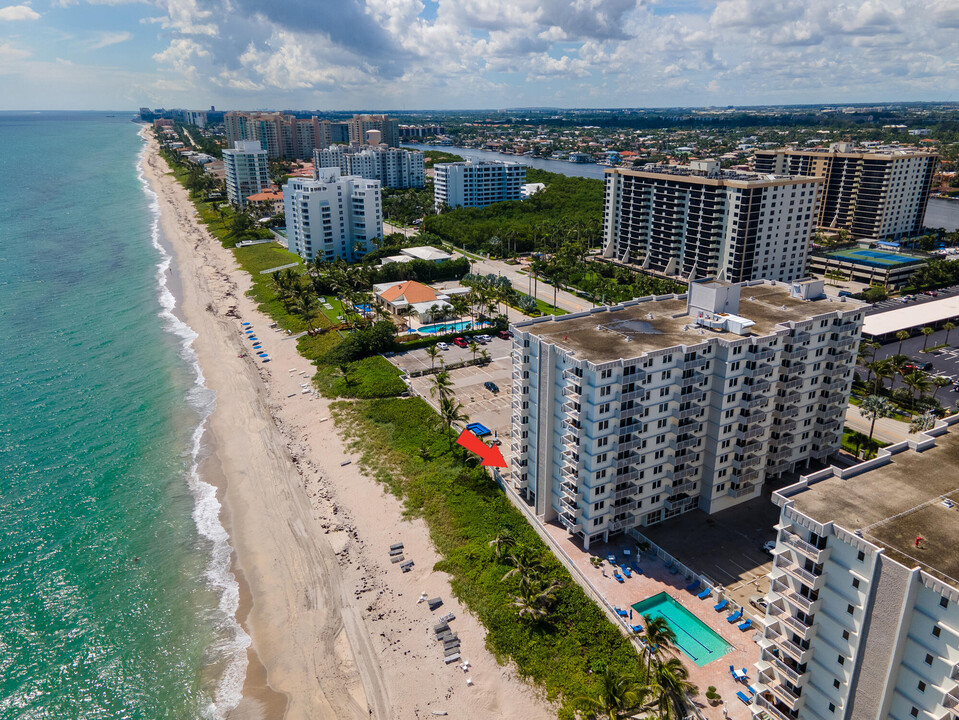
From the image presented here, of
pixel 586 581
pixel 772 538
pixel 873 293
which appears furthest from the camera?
pixel 873 293

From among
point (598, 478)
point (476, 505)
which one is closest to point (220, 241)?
point (476, 505)

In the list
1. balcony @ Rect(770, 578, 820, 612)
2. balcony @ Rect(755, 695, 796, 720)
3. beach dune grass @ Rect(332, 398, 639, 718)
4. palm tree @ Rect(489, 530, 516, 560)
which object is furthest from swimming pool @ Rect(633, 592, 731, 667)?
palm tree @ Rect(489, 530, 516, 560)

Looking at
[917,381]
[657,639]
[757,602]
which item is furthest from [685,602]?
[917,381]

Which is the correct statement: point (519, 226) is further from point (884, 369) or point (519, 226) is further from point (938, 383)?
point (938, 383)

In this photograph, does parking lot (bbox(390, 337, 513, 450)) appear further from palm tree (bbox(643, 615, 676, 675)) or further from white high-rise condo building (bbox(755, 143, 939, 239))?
white high-rise condo building (bbox(755, 143, 939, 239))

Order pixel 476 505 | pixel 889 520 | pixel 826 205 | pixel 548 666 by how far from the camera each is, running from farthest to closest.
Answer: pixel 826 205 < pixel 476 505 < pixel 548 666 < pixel 889 520

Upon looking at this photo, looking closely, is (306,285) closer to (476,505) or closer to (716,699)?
(476,505)
